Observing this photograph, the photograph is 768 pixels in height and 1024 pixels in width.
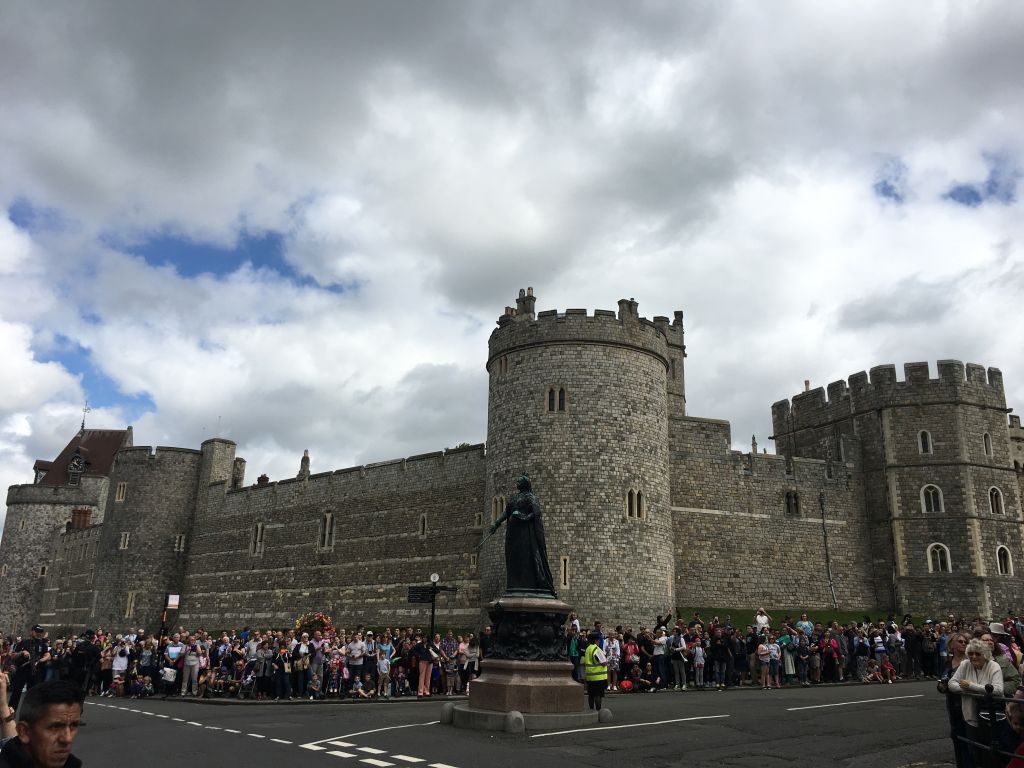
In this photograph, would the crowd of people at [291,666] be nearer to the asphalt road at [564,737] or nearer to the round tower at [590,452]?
the asphalt road at [564,737]

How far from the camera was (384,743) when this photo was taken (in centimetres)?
1105

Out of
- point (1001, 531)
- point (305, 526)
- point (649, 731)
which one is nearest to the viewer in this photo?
point (649, 731)

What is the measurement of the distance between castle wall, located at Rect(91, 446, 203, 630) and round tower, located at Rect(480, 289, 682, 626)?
2639 centimetres

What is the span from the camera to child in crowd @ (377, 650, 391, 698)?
1903 centimetres

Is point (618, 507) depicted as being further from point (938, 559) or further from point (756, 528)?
point (938, 559)

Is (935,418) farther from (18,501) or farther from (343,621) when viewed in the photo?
(18,501)

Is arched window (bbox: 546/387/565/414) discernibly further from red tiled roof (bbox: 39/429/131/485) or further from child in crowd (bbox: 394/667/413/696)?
red tiled roof (bbox: 39/429/131/485)

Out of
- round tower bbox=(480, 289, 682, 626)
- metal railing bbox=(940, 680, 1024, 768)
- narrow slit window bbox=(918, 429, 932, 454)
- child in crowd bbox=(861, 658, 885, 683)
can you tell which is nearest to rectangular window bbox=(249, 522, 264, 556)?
round tower bbox=(480, 289, 682, 626)

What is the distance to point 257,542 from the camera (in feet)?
145

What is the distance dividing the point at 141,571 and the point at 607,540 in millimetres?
31930

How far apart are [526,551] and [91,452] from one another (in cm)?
6453

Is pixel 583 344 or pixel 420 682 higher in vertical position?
pixel 583 344

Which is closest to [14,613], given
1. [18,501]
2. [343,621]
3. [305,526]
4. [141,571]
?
[18,501]

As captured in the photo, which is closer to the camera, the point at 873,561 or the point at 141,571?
the point at 873,561
